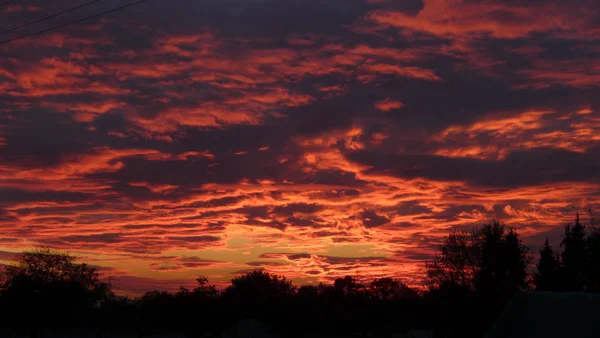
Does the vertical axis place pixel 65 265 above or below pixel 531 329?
above

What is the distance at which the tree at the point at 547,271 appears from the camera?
3774 inches

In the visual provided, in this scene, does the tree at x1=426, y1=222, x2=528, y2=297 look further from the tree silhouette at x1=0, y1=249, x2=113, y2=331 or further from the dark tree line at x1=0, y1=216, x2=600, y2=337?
the tree silhouette at x1=0, y1=249, x2=113, y2=331

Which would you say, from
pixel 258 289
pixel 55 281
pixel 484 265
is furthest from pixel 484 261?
pixel 55 281

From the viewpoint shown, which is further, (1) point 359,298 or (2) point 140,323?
(1) point 359,298

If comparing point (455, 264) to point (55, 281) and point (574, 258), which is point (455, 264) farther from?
point (55, 281)

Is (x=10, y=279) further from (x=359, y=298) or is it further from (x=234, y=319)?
(x=359, y=298)

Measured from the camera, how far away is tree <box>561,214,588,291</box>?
92938mm

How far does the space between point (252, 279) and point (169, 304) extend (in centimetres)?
2126

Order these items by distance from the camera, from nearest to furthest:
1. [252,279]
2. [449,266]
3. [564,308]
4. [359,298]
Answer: [564,308], [449,266], [359,298], [252,279]

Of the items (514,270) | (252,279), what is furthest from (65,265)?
(514,270)

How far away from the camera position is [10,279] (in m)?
119

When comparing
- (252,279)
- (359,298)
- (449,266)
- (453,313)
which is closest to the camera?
(453,313)

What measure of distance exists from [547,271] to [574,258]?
194 inches

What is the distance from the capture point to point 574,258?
314 feet
